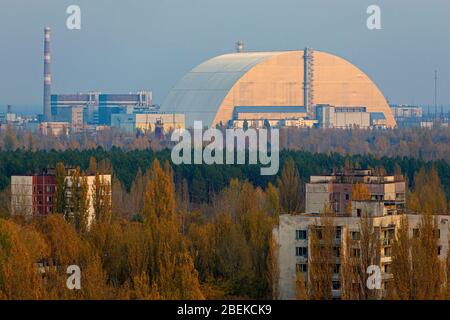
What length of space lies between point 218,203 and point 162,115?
50183 mm

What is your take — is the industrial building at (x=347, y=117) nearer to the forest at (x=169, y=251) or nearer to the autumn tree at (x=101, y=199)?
the forest at (x=169, y=251)

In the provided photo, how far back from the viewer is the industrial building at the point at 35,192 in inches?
1373

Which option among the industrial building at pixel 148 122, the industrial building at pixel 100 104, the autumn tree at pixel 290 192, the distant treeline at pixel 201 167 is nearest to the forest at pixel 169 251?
the autumn tree at pixel 290 192

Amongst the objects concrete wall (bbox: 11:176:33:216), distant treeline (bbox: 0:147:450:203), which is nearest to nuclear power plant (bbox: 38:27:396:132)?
distant treeline (bbox: 0:147:450:203)

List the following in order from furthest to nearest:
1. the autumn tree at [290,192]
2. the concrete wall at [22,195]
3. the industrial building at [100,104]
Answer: the industrial building at [100,104] → the concrete wall at [22,195] → the autumn tree at [290,192]

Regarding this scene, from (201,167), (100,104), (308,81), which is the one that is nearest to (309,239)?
(201,167)

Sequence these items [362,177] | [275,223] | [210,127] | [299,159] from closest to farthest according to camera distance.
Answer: [275,223], [362,177], [299,159], [210,127]

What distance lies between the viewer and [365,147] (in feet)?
223

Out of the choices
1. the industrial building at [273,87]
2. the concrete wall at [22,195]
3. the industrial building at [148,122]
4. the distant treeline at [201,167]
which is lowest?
the concrete wall at [22,195]

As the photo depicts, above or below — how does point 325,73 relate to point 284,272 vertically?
above

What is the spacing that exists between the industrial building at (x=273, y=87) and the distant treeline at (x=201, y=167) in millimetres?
36577

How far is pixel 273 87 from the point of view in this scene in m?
86.2
